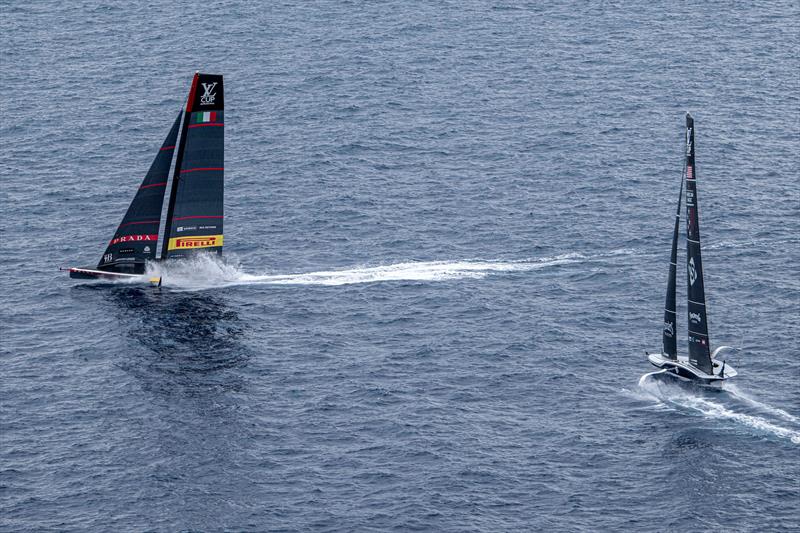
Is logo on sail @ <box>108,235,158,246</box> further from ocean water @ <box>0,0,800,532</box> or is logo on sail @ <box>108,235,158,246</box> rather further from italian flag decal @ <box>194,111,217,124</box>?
italian flag decal @ <box>194,111,217,124</box>

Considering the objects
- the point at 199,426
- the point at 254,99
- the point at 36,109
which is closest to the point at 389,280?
the point at 199,426

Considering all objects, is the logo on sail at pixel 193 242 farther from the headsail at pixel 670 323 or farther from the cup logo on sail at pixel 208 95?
the headsail at pixel 670 323

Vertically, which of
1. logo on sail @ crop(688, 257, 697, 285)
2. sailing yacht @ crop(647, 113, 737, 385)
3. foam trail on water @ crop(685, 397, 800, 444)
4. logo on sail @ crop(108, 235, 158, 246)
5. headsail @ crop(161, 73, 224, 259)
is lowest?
foam trail on water @ crop(685, 397, 800, 444)

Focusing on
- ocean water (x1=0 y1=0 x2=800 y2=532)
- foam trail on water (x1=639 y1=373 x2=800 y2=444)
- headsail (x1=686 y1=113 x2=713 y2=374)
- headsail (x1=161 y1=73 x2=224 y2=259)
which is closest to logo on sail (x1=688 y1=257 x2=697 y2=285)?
headsail (x1=686 y1=113 x2=713 y2=374)

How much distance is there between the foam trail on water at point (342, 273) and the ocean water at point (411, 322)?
334 millimetres

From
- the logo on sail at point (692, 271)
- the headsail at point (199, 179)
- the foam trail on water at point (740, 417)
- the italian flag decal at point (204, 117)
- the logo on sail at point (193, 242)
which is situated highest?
the italian flag decal at point (204, 117)

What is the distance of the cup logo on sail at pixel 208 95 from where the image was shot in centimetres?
14912

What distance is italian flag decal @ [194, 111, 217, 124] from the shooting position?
490 ft

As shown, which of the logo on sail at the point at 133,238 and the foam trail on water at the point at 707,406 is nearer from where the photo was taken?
the foam trail on water at the point at 707,406

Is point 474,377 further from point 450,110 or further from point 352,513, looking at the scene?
point 450,110

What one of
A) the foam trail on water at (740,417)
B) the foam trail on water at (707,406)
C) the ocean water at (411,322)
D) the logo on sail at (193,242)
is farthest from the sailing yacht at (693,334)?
the logo on sail at (193,242)

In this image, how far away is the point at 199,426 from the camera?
12650cm

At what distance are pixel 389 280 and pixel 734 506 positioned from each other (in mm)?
48779

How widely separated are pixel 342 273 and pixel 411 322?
12773 millimetres
